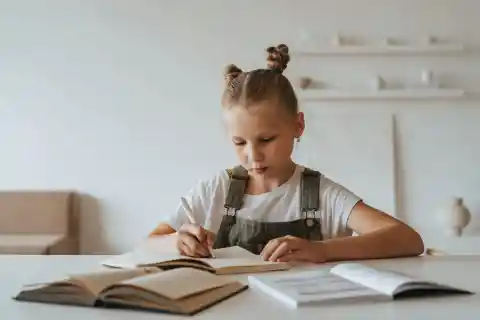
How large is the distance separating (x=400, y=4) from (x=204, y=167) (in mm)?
1326

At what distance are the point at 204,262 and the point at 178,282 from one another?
26 centimetres

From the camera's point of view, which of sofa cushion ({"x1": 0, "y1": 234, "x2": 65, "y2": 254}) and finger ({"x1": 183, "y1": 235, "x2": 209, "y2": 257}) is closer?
finger ({"x1": 183, "y1": 235, "x2": 209, "y2": 257})

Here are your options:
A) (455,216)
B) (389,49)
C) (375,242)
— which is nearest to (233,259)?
(375,242)

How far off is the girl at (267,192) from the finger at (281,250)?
0.93ft

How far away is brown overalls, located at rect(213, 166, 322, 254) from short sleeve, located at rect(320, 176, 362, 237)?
0.03 m

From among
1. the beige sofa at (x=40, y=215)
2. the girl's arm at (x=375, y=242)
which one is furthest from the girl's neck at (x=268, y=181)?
the beige sofa at (x=40, y=215)

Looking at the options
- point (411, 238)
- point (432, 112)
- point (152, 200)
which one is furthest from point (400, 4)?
point (411, 238)

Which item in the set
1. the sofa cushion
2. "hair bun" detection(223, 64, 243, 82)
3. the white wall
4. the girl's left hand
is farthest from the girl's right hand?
the white wall

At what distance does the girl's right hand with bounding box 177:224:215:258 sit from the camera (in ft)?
4.39

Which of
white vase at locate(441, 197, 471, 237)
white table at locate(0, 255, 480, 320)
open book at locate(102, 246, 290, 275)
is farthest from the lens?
white vase at locate(441, 197, 471, 237)

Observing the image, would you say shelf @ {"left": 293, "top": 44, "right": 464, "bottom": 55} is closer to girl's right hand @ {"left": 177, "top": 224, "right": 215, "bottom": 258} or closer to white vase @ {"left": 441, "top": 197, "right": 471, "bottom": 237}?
white vase @ {"left": 441, "top": 197, "right": 471, "bottom": 237}

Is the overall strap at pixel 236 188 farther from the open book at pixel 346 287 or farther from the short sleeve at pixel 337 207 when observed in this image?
the open book at pixel 346 287

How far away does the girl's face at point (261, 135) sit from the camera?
1616mm

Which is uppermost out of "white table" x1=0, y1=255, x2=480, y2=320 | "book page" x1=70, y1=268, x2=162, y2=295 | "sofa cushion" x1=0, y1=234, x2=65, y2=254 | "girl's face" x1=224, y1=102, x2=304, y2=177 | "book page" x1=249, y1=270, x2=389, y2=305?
"girl's face" x1=224, y1=102, x2=304, y2=177
